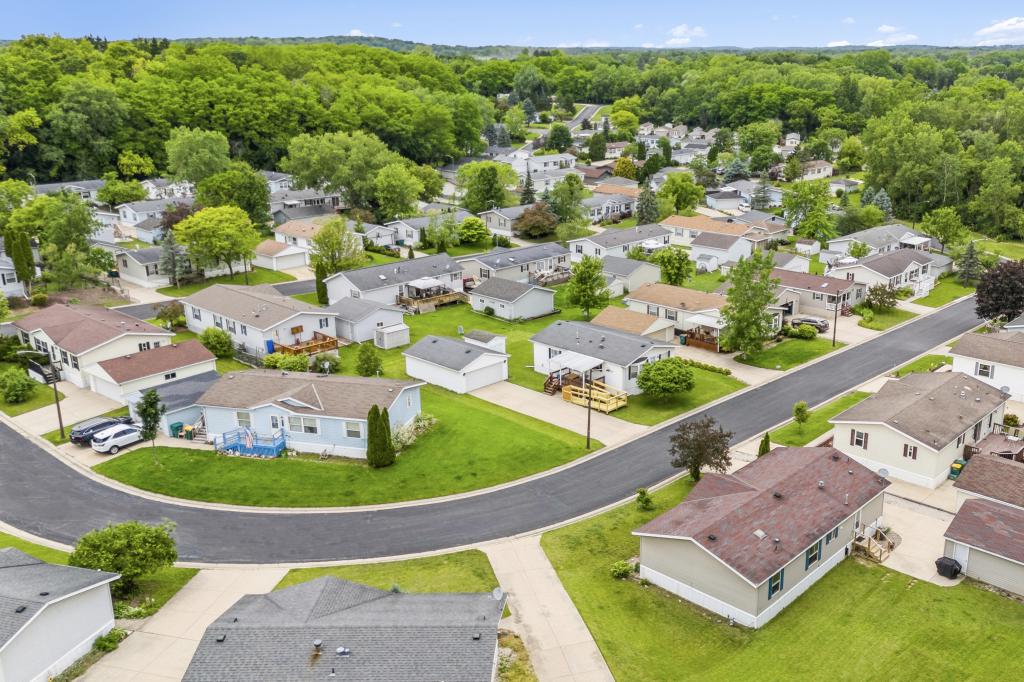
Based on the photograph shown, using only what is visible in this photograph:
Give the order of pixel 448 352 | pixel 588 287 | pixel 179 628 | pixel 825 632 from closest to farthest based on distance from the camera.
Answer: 1. pixel 825 632
2. pixel 179 628
3. pixel 448 352
4. pixel 588 287

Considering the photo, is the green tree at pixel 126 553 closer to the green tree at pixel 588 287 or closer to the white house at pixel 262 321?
the white house at pixel 262 321

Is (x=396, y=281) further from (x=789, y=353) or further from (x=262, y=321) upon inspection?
(x=789, y=353)

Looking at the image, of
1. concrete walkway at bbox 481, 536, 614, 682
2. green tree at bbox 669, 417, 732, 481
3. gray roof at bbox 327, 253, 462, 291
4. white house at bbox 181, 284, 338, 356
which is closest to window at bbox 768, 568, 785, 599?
concrete walkway at bbox 481, 536, 614, 682

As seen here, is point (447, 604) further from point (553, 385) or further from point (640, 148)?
point (640, 148)

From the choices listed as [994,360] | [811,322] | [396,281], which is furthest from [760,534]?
[396,281]

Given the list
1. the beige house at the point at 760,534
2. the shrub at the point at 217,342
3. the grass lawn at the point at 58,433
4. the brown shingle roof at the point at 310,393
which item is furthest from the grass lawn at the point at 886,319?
the grass lawn at the point at 58,433

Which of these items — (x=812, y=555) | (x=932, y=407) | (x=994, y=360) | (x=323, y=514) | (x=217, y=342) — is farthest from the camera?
(x=217, y=342)

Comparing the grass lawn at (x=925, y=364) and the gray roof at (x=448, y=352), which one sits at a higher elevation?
the gray roof at (x=448, y=352)
